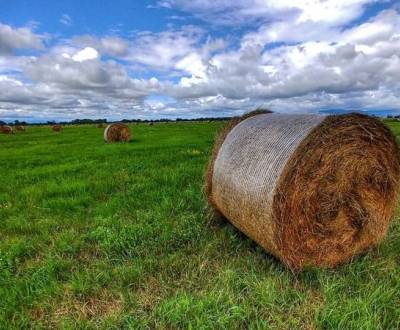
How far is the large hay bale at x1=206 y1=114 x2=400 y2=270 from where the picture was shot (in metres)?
5.13

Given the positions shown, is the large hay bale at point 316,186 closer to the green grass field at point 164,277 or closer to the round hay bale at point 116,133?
the green grass field at point 164,277

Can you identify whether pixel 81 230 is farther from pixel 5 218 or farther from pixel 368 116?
pixel 368 116

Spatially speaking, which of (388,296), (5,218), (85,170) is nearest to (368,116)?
(388,296)

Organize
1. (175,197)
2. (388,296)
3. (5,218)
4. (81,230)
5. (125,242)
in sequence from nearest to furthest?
(388,296)
(125,242)
(81,230)
(5,218)
(175,197)

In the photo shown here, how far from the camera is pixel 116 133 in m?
27.7

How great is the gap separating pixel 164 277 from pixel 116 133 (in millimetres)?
23411

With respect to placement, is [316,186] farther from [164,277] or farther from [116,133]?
[116,133]

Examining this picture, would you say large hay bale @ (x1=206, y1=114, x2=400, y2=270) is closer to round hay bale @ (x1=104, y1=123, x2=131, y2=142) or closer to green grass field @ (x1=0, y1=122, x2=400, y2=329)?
green grass field @ (x1=0, y1=122, x2=400, y2=329)

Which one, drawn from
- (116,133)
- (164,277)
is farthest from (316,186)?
(116,133)

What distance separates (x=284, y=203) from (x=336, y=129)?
3.98 feet

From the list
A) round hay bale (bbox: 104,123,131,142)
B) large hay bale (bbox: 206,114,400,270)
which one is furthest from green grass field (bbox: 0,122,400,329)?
round hay bale (bbox: 104,123,131,142)

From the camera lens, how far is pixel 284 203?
507cm

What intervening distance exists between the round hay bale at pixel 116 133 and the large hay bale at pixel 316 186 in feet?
73.6

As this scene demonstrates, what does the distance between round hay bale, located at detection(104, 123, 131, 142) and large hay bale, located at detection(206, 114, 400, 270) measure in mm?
22423
